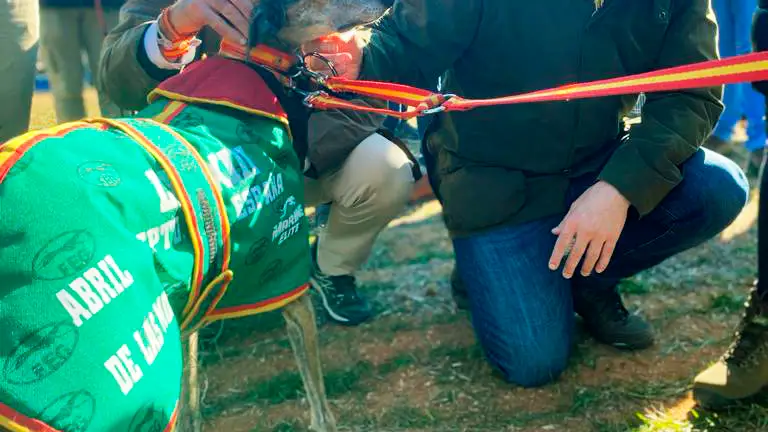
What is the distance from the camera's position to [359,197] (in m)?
2.59

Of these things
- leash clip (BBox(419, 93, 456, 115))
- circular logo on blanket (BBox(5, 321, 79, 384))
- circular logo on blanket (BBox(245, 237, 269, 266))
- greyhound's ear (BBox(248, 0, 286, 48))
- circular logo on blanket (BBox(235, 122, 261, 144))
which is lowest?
circular logo on blanket (BBox(245, 237, 269, 266))

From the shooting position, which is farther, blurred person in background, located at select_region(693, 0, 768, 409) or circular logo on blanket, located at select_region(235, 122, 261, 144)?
blurred person in background, located at select_region(693, 0, 768, 409)

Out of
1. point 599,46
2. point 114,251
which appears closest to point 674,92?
point 599,46

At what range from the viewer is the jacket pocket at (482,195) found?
7.45 ft

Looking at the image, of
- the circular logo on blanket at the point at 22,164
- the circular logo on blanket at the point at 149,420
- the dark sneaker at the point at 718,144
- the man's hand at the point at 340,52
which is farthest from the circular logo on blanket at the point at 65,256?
the dark sneaker at the point at 718,144

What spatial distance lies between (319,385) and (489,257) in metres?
0.72

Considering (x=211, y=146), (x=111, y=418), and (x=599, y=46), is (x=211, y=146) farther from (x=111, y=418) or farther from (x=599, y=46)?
(x=599, y=46)

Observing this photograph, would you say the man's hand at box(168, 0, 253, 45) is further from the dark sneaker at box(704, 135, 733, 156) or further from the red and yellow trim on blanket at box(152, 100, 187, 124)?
the dark sneaker at box(704, 135, 733, 156)

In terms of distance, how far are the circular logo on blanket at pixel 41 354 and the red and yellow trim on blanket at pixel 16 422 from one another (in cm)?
4

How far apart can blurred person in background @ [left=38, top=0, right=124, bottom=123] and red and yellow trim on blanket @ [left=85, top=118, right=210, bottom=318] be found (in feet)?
7.70

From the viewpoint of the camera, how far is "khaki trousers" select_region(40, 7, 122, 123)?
363cm

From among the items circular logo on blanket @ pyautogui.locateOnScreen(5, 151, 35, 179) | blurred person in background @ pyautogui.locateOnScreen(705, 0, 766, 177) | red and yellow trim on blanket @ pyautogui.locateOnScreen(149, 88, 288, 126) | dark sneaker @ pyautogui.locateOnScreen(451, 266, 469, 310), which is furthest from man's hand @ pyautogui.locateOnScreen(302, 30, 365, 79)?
blurred person in background @ pyautogui.locateOnScreen(705, 0, 766, 177)

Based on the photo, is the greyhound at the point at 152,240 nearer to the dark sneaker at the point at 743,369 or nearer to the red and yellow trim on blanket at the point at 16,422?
the red and yellow trim on blanket at the point at 16,422

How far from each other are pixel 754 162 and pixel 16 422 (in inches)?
166
